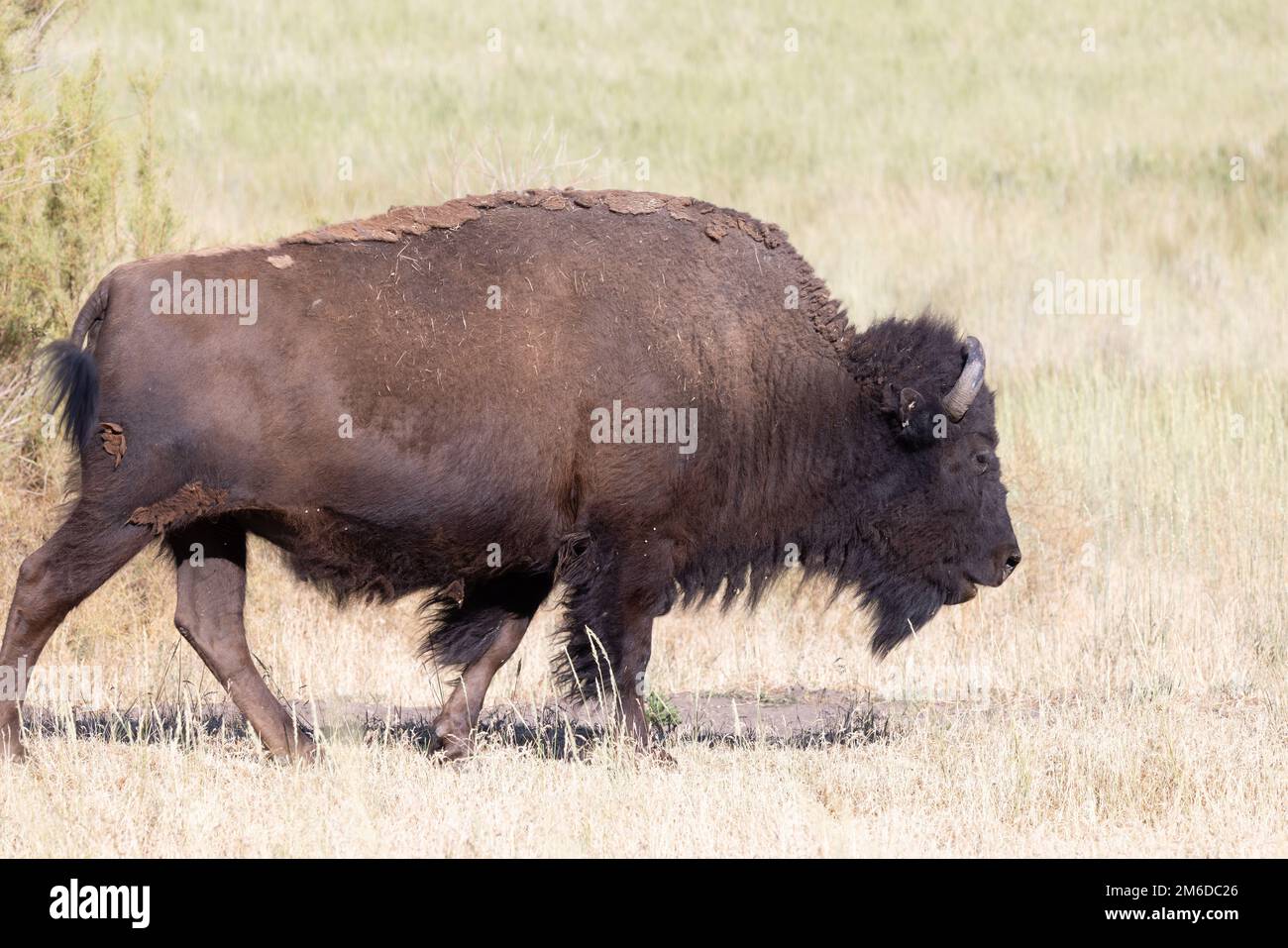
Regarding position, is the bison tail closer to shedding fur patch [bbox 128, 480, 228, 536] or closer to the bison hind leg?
shedding fur patch [bbox 128, 480, 228, 536]

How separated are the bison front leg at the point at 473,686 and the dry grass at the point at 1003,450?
68 centimetres

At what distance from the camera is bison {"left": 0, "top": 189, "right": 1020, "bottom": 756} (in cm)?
606

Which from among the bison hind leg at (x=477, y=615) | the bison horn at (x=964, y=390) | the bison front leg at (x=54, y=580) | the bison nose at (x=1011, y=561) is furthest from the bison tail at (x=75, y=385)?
the bison nose at (x=1011, y=561)

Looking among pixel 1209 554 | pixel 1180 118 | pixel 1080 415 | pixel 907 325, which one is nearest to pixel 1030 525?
pixel 1209 554

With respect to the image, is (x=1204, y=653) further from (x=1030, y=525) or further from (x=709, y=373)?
(x=709, y=373)

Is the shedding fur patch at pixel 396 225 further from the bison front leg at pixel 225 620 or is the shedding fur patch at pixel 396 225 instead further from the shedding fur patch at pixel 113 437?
the bison front leg at pixel 225 620

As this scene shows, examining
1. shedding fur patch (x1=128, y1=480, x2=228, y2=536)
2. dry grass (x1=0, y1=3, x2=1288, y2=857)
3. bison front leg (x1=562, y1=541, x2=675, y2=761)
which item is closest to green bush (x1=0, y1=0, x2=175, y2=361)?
dry grass (x1=0, y1=3, x2=1288, y2=857)

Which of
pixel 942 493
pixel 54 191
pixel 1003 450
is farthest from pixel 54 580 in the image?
pixel 1003 450

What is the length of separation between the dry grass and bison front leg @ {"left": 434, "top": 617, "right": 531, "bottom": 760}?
0.68m

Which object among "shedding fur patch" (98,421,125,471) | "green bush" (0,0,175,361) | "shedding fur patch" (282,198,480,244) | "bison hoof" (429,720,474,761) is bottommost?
"bison hoof" (429,720,474,761)

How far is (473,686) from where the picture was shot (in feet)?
23.4

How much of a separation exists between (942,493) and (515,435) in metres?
1.99

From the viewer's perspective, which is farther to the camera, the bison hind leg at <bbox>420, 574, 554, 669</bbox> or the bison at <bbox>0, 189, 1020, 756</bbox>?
the bison hind leg at <bbox>420, 574, 554, 669</bbox>

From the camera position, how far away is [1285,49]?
29.2m
